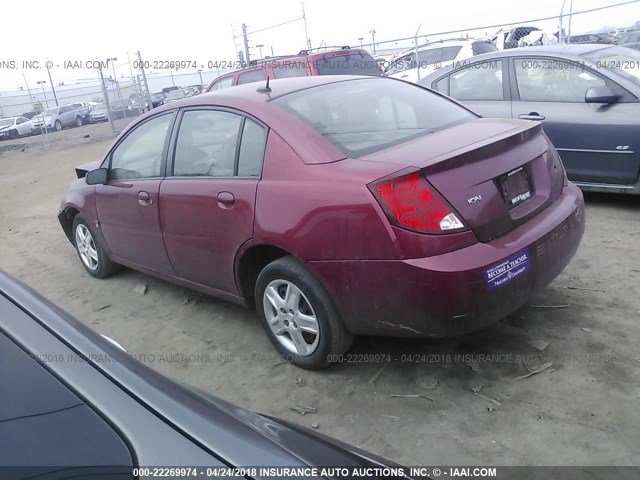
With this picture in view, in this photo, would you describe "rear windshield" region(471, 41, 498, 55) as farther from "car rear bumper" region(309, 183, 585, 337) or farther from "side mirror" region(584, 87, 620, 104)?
"car rear bumper" region(309, 183, 585, 337)

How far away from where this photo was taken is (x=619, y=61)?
555cm

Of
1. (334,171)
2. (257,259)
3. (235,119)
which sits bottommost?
(257,259)

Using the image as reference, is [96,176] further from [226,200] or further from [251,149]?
Result: [251,149]

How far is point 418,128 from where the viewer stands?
3.37 m

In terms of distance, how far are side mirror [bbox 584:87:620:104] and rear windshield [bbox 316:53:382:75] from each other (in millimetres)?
5213

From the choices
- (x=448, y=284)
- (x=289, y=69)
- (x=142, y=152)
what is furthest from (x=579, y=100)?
(x=289, y=69)

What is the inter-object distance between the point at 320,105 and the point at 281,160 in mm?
540

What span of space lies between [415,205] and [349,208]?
0.31 m

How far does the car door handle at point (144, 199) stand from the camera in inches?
154

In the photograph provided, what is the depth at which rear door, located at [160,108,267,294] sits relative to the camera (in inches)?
128

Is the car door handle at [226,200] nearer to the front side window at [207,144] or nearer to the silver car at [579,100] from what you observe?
the front side window at [207,144]

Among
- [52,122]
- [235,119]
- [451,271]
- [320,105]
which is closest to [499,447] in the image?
[451,271]

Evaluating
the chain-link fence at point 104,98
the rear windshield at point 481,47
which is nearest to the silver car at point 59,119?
the chain-link fence at point 104,98

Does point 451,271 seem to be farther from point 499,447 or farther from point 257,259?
point 257,259
